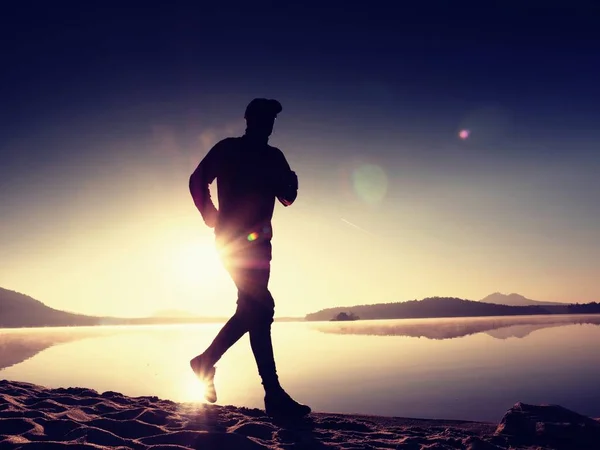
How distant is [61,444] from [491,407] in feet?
19.1

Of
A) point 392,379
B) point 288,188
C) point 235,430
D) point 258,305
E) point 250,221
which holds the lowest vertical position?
point 392,379

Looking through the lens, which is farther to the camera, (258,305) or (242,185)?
(242,185)

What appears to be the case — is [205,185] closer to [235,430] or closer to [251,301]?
[251,301]

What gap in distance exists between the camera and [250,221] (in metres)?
4.90

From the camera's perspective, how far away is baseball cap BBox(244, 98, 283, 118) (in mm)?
5133

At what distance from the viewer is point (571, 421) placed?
3.79 metres

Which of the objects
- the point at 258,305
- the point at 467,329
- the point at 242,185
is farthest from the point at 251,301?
the point at 467,329

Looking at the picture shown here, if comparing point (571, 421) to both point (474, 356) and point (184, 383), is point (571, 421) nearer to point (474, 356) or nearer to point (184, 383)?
point (184, 383)

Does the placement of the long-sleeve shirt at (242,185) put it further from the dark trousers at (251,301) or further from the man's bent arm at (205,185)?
the dark trousers at (251,301)

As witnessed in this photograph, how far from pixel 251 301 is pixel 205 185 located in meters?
1.46

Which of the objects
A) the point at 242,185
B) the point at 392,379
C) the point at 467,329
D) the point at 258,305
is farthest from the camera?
the point at 467,329

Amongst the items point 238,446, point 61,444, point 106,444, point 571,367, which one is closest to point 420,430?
point 238,446

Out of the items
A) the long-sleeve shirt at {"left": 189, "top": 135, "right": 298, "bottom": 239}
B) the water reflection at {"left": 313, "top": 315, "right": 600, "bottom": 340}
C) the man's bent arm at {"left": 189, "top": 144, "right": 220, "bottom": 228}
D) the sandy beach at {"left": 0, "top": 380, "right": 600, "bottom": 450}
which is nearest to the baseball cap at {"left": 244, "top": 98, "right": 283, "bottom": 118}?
the long-sleeve shirt at {"left": 189, "top": 135, "right": 298, "bottom": 239}

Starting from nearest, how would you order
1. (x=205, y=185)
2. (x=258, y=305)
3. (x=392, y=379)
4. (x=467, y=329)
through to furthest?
1. (x=258, y=305)
2. (x=205, y=185)
3. (x=392, y=379)
4. (x=467, y=329)
